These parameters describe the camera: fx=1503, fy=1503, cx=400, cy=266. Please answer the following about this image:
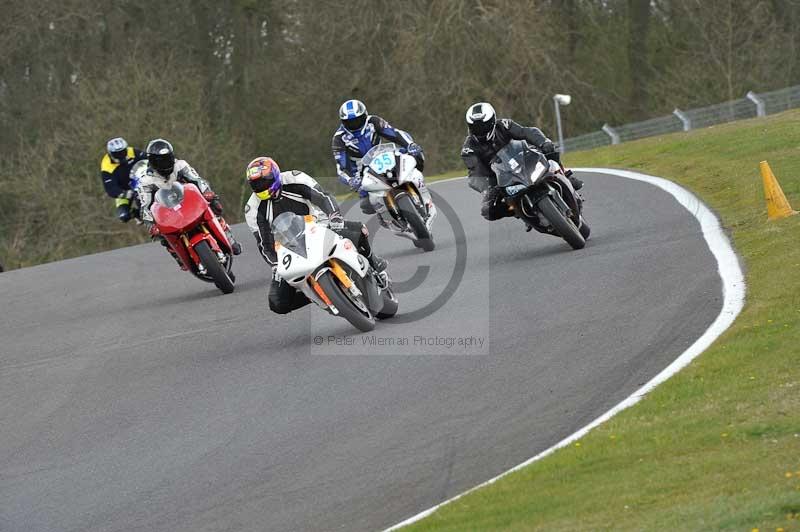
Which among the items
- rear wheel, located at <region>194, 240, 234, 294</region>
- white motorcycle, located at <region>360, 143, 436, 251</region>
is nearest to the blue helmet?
white motorcycle, located at <region>360, 143, 436, 251</region>

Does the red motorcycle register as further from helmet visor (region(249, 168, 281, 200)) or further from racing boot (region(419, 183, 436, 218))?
helmet visor (region(249, 168, 281, 200))

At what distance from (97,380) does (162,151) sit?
4575 millimetres

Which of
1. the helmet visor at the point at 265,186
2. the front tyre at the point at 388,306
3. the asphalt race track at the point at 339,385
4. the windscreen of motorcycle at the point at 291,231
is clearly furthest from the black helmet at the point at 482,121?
the windscreen of motorcycle at the point at 291,231

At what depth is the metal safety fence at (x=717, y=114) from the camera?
31.4 meters

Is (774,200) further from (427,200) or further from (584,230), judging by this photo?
(427,200)

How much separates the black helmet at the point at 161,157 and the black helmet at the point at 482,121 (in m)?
3.77

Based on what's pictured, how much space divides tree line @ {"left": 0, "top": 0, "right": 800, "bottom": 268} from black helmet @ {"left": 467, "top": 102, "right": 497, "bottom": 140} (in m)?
26.5

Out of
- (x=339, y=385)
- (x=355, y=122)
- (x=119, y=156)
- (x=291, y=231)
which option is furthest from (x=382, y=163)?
(x=339, y=385)

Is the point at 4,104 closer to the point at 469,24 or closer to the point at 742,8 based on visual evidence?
the point at 469,24

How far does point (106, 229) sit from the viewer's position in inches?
1609

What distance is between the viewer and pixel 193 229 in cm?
1655

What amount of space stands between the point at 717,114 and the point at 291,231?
856 inches

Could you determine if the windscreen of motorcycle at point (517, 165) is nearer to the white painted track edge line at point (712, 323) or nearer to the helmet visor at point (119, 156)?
the white painted track edge line at point (712, 323)

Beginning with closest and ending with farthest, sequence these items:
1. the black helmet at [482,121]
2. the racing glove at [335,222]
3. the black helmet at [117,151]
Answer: the racing glove at [335,222] < the black helmet at [482,121] < the black helmet at [117,151]
